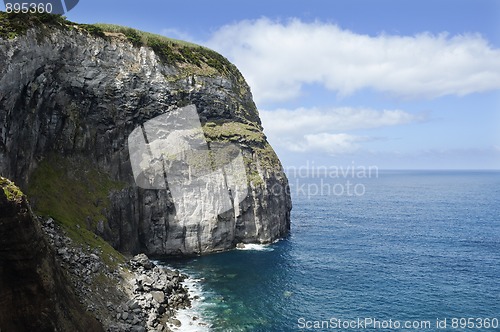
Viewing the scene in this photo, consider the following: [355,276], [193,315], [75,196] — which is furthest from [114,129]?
[355,276]

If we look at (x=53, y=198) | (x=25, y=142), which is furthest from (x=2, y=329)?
(x=25, y=142)

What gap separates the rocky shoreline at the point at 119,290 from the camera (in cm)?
4384

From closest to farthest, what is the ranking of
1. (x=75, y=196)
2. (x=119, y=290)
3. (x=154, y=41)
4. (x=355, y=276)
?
(x=119, y=290)
(x=75, y=196)
(x=355, y=276)
(x=154, y=41)

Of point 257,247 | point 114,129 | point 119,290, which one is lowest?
point 257,247

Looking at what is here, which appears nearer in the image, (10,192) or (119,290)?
(10,192)

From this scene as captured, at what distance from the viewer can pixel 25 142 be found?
5747 cm

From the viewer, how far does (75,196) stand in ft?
207

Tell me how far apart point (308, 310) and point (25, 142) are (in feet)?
164

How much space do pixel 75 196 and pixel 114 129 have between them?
1683 centimetres

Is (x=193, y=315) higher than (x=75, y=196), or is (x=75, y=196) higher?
(x=75, y=196)

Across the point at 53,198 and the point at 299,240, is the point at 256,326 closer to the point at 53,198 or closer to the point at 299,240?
the point at 53,198

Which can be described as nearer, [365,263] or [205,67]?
[365,263]

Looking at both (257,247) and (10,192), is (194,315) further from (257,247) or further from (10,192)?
(257,247)

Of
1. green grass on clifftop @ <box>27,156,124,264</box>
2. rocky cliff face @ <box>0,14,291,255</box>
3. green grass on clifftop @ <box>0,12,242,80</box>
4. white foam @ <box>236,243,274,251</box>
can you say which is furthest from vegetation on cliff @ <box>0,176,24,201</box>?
white foam @ <box>236,243,274,251</box>
